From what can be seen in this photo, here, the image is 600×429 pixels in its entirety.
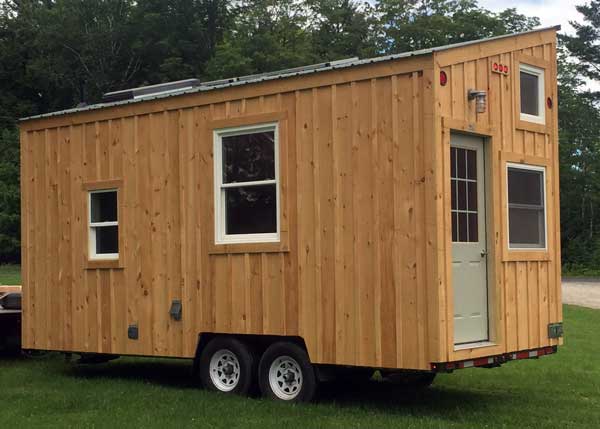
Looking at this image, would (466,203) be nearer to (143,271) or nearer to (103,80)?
(143,271)

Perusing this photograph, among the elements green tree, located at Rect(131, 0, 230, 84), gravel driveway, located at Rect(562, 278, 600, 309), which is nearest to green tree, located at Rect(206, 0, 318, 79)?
green tree, located at Rect(131, 0, 230, 84)

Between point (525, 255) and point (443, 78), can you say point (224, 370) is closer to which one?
point (525, 255)

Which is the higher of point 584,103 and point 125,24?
point 125,24

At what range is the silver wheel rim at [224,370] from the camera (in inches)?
405

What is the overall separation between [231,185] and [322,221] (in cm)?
139

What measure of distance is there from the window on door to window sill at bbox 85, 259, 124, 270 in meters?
4.30

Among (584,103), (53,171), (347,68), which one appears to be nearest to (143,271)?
(53,171)

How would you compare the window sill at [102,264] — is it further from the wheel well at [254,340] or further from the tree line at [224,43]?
the tree line at [224,43]

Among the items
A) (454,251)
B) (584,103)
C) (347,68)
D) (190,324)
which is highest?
(584,103)

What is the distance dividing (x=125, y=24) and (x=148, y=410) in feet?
156

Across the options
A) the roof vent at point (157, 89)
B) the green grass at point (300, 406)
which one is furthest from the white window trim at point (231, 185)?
the green grass at point (300, 406)

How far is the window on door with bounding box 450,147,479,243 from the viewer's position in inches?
368

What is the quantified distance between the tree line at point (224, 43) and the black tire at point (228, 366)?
37564 millimetres

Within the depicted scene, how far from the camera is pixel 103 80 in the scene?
177 feet
